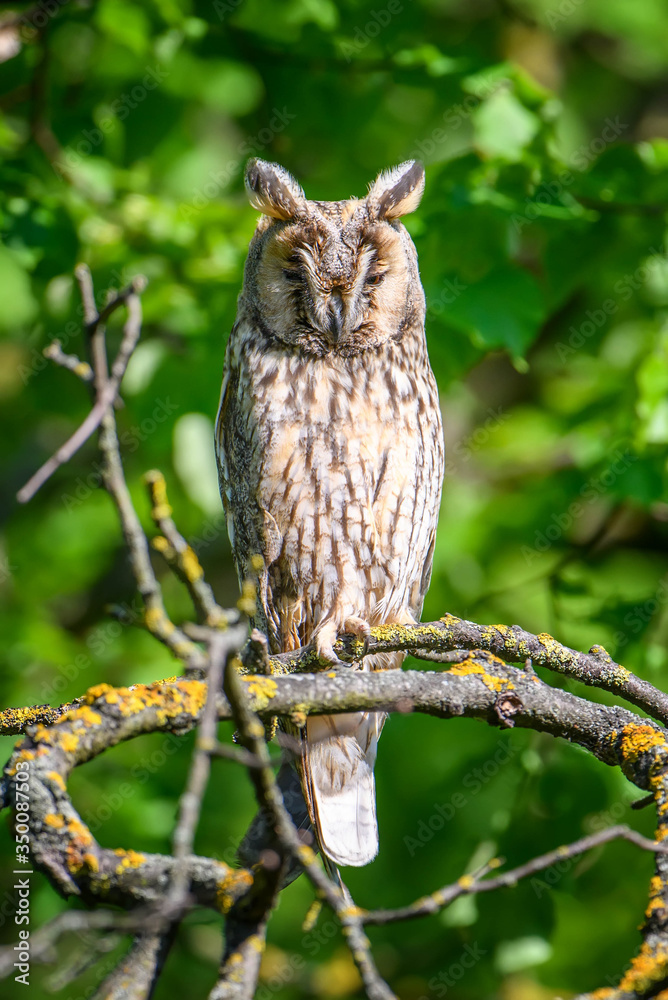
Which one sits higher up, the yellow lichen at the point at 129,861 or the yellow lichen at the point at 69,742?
the yellow lichen at the point at 69,742

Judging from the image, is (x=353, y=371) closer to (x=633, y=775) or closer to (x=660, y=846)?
(x=633, y=775)

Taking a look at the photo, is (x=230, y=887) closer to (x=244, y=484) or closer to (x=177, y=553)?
(x=177, y=553)

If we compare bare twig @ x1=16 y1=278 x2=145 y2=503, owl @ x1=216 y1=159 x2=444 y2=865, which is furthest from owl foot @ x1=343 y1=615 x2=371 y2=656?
bare twig @ x1=16 y1=278 x2=145 y2=503

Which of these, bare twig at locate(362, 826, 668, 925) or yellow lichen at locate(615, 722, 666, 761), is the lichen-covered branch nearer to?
yellow lichen at locate(615, 722, 666, 761)

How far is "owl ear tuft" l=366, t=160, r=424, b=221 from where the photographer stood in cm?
313

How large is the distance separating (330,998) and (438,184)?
12.7 ft

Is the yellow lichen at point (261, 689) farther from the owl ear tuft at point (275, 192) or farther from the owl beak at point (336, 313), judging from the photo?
the owl ear tuft at point (275, 192)

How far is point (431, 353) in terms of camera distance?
358 cm

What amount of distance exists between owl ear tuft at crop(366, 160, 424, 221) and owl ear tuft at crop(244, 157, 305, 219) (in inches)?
10.0

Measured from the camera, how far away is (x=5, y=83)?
3.92 metres

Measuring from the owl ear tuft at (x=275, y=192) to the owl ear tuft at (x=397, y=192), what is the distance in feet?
0.84

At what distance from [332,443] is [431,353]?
2.80 feet

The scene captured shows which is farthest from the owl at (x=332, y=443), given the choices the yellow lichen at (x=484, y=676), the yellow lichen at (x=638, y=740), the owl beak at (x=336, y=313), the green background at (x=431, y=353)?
the yellow lichen at (x=638, y=740)

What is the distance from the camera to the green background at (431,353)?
3.28m
